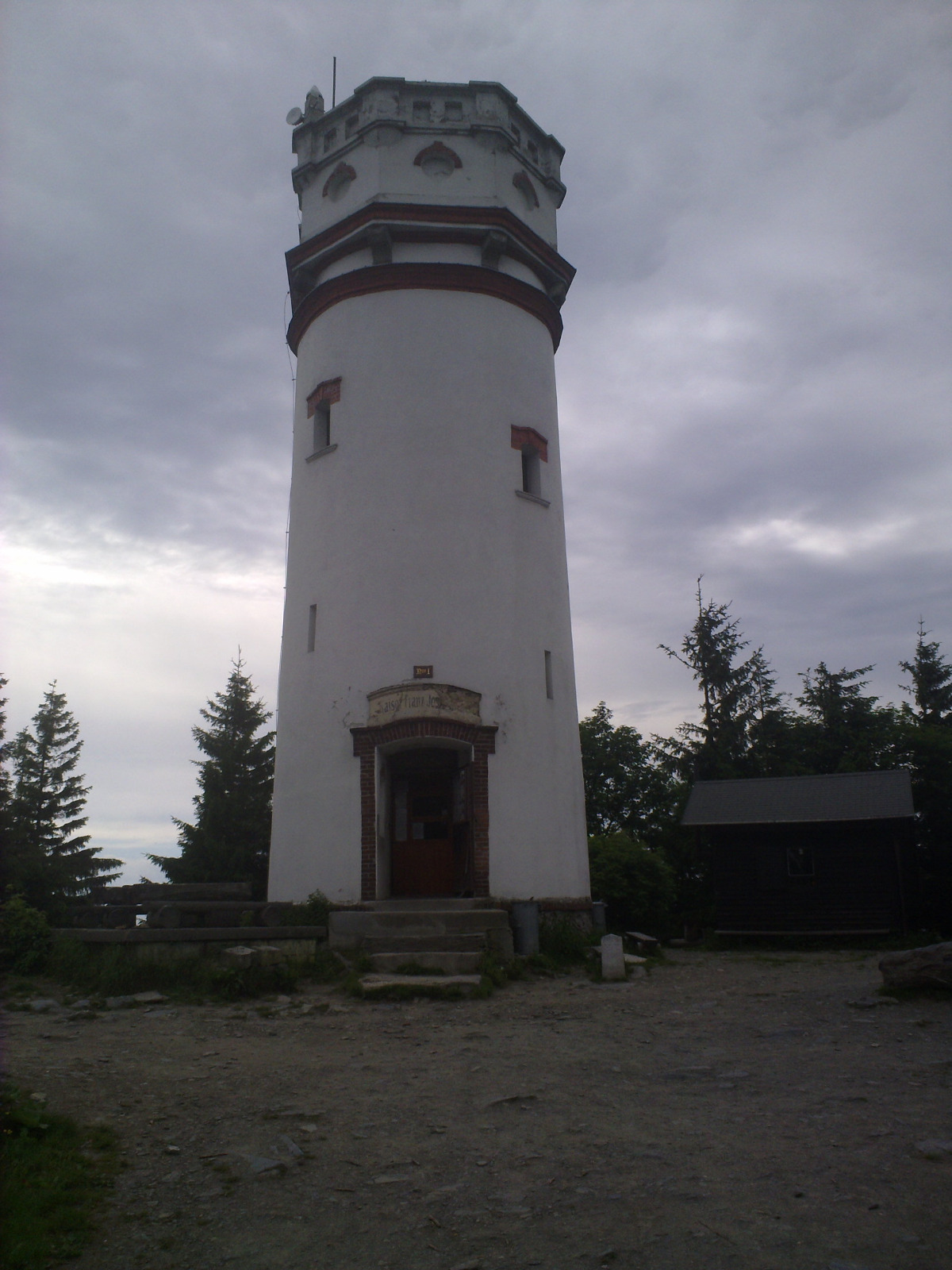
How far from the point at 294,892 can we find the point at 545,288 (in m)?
13.6

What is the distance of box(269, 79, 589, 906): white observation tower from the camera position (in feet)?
51.1

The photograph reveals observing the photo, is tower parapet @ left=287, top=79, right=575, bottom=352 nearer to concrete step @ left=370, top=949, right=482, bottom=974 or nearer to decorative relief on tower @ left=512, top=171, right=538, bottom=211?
decorative relief on tower @ left=512, top=171, right=538, bottom=211

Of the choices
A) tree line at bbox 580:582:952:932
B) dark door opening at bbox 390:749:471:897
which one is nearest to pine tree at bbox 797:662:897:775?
tree line at bbox 580:582:952:932

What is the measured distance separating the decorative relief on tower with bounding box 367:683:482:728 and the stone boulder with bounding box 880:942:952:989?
718 centimetres

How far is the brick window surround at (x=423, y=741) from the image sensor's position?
15023 millimetres

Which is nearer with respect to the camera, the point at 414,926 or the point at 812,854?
the point at 414,926

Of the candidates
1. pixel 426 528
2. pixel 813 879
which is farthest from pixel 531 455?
pixel 813 879

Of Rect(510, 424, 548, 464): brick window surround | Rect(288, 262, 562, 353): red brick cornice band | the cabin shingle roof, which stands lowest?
the cabin shingle roof

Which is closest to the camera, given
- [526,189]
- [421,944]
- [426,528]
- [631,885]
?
[421,944]

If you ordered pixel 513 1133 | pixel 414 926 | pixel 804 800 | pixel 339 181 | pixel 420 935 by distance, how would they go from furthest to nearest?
pixel 804 800
pixel 339 181
pixel 414 926
pixel 420 935
pixel 513 1133

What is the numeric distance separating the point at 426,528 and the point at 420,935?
7.14 metres

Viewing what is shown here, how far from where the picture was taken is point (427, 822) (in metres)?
16.3

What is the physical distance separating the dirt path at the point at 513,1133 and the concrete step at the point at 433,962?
179 cm

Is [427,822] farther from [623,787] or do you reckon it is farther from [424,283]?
[623,787]
